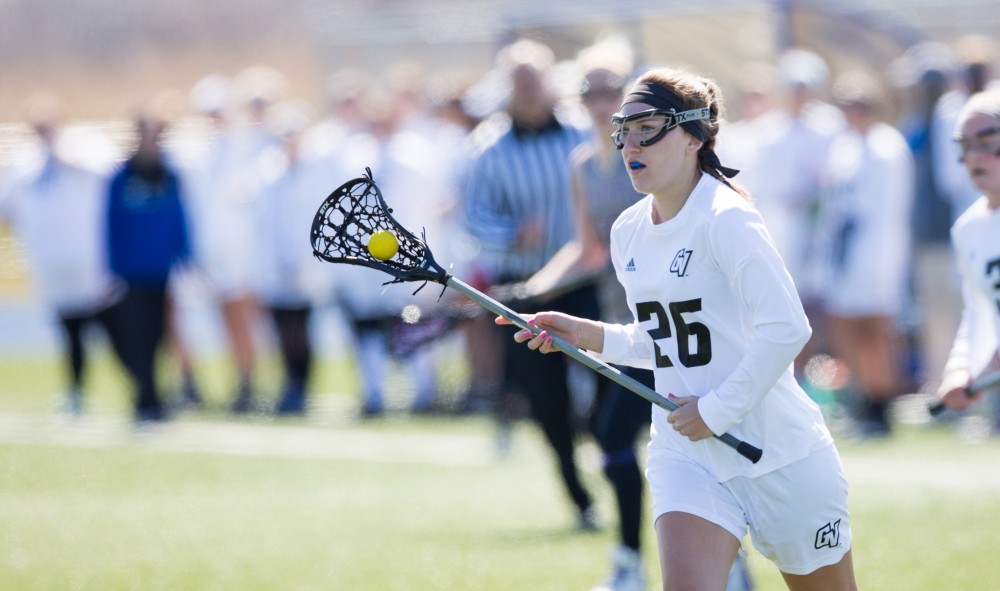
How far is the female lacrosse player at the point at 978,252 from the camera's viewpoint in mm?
5941

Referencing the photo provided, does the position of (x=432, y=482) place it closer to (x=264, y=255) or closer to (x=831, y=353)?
(x=831, y=353)

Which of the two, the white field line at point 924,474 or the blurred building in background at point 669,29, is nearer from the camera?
the white field line at point 924,474

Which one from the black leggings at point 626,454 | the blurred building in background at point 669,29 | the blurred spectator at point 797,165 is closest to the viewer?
the black leggings at point 626,454

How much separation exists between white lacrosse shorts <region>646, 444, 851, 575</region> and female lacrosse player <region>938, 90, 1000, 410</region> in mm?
1495

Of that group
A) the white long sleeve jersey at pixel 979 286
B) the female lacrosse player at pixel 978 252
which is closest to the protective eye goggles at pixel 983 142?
the female lacrosse player at pixel 978 252

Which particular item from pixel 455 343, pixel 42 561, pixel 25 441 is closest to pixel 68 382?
pixel 25 441

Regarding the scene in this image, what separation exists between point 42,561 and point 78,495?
2364mm

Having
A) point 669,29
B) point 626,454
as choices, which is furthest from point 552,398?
point 669,29

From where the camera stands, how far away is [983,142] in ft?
19.5

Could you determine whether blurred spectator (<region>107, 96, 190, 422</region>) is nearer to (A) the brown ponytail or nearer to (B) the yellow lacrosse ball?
(B) the yellow lacrosse ball

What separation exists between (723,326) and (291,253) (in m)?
10.6

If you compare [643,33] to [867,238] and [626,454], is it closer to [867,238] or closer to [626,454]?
[867,238]

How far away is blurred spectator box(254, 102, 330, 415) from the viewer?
14.6m

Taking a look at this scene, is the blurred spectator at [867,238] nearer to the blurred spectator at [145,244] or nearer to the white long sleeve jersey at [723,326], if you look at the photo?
the blurred spectator at [145,244]
